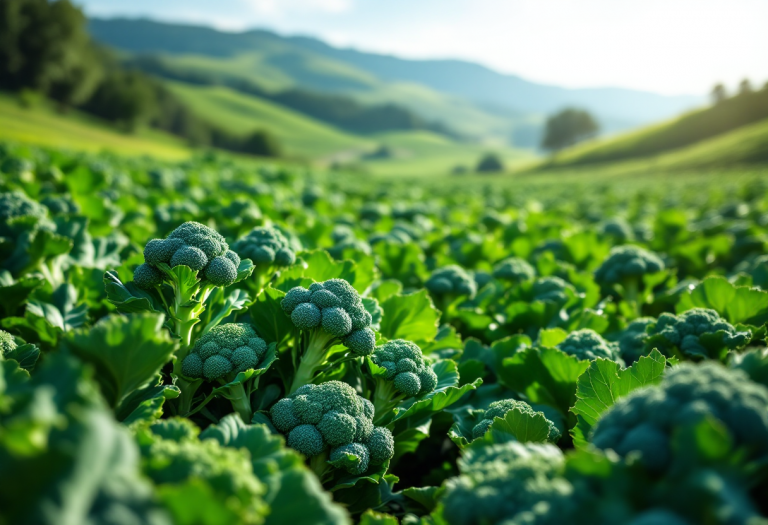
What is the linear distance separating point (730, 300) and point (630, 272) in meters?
1.34

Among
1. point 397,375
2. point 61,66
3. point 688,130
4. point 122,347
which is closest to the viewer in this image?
point 122,347

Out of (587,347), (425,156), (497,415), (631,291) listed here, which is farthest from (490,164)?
(497,415)

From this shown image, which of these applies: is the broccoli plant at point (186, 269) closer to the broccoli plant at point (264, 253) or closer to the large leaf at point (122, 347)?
the large leaf at point (122, 347)

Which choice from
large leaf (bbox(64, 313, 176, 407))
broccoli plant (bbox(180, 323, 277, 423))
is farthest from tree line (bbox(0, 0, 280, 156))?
large leaf (bbox(64, 313, 176, 407))

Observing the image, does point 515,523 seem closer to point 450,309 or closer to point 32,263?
point 450,309

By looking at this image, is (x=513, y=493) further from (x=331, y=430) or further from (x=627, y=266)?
(x=627, y=266)

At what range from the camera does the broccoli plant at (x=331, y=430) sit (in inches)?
87.3

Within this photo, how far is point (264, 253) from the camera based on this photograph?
10.5ft

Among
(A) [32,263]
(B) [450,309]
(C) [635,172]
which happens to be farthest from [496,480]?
(C) [635,172]

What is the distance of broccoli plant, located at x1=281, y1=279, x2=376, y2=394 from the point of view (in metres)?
2.39

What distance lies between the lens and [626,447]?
1.48 meters

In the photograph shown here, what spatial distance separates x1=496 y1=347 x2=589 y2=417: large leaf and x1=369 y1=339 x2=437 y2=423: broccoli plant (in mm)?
684

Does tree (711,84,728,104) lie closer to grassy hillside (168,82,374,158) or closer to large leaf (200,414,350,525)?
grassy hillside (168,82,374,158)

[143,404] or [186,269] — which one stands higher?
[186,269]
